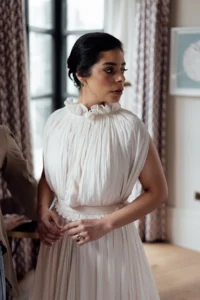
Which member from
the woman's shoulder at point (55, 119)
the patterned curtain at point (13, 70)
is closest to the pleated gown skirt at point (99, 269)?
the woman's shoulder at point (55, 119)

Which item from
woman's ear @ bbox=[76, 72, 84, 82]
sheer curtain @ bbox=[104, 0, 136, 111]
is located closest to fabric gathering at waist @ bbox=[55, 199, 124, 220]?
woman's ear @ bbox=[76, 72, 84, 82]

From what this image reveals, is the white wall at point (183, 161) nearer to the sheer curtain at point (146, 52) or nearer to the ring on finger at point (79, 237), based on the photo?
the sheer curtain at point (146, 52)

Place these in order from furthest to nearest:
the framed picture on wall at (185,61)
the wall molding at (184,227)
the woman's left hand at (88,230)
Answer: the wall molding at (184,227)
the framed picture on wall at (185,61)
the woman's left hand at (88,230)

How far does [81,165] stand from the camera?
4.63 feet

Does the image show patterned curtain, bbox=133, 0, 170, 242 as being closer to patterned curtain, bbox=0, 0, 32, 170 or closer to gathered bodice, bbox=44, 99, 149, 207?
patterned curtain, bbox=0, 0, 32, 170

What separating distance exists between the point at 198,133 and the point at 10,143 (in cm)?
201

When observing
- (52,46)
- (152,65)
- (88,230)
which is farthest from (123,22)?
(88,230)

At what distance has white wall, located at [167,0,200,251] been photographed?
3.35 meters

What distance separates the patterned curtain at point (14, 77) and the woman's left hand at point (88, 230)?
1.30m

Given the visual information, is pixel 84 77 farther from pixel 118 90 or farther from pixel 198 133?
pixel 198 133

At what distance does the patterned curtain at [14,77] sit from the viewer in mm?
2576

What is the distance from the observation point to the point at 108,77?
1396 mm

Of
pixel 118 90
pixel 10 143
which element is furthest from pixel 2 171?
pixel 118 90

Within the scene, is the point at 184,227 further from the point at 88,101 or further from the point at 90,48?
the point at 90,48
